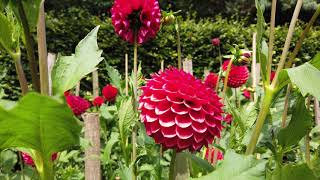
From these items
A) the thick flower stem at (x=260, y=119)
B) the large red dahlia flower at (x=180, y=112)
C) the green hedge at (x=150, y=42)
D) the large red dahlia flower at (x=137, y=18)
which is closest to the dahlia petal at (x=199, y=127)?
the large red dahlia flower at (x=180, y=112)

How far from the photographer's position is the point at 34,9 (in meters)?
0.71

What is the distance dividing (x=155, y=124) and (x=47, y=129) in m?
0.25

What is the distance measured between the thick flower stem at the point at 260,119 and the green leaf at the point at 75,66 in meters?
0.37

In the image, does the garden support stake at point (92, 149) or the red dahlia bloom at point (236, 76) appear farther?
the red dahlia bloom at point (236, 76)

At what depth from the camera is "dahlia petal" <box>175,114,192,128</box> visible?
33.8 inches

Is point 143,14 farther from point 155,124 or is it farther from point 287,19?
point 287,19

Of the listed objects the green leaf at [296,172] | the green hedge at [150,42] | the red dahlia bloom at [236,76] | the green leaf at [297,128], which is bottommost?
the green leaf at [296,172]

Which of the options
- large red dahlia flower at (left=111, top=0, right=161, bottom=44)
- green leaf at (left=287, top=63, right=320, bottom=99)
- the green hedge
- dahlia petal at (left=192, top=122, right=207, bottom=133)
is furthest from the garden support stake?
the green hedge

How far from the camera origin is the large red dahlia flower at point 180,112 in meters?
0.86

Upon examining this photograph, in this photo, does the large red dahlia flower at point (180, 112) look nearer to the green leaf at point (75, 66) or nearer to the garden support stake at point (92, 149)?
the green leaf at point (75, 66)

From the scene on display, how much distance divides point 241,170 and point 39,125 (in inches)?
13.9

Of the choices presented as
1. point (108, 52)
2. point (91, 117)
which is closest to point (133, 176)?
point (91, 117)

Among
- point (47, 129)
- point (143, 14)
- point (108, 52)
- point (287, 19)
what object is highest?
point (287, 19)

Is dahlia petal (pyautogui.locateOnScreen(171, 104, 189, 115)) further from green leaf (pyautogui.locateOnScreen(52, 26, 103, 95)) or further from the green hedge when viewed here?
the green hedge
